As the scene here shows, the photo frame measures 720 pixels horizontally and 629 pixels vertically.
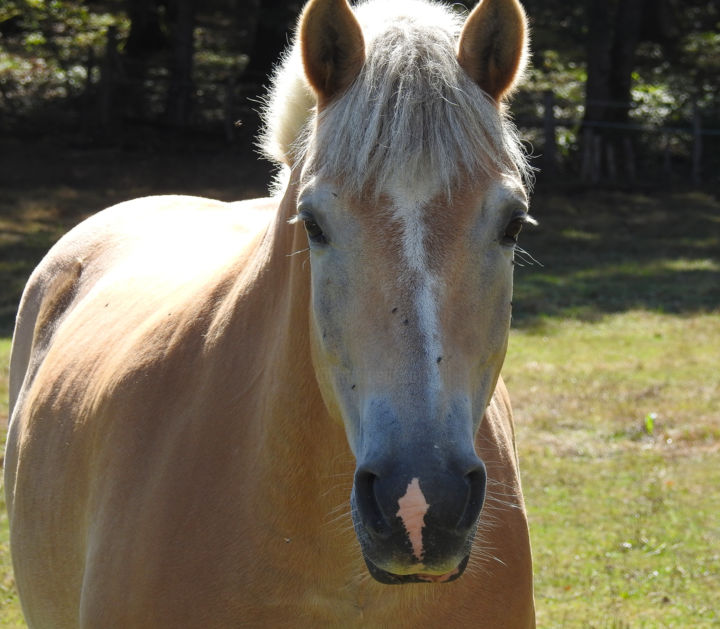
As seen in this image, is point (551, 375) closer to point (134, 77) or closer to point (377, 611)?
point (377, 611)

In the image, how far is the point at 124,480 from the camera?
2.52 metres

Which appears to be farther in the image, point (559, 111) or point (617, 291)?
point (559, 111)

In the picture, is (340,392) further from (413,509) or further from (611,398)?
(611,398)

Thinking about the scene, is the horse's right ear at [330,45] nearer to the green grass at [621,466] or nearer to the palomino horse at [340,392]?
the palomino horse at [340,392]

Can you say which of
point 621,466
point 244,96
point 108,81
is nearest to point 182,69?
point 244,96

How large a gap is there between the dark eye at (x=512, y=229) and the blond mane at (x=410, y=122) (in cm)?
10

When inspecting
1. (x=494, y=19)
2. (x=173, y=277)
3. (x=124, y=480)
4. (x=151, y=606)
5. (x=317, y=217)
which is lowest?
(x=151, y=606)

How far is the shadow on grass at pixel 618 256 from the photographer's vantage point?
11.5 m

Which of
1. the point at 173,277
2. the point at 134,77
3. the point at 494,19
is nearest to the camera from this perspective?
the point at 494,19

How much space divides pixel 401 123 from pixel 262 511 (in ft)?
3.08

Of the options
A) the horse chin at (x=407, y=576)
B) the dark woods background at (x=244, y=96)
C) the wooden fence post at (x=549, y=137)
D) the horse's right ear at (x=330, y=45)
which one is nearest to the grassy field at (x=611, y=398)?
the wooden fence post at (x=549, y=137)

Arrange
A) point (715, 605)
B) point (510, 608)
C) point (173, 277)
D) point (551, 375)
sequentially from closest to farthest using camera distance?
point (510, 608)
point (173, 277)
point (715, 605)
point (551, 375)

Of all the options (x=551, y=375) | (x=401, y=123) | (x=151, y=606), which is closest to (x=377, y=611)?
(x=151, y=606)

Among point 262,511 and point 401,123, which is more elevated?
point 401,123
